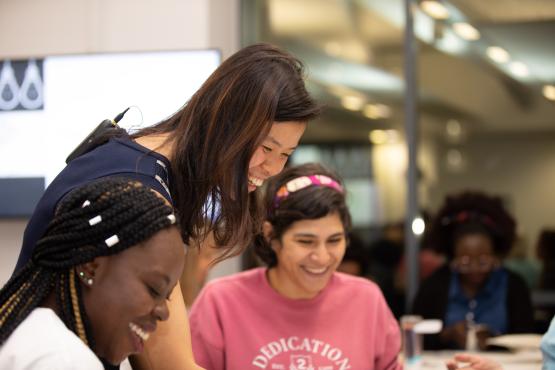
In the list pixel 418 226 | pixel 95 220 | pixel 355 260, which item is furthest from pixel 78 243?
pixel 418 226

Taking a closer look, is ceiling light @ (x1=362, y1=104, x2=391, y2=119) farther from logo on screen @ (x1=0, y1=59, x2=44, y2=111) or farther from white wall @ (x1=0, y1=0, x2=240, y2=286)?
logo on screen @ (x1=0, y1=59, x2=44, y2=111)

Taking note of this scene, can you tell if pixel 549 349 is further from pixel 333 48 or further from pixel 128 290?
pixel 333 48

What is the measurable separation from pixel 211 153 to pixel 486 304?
2.63m

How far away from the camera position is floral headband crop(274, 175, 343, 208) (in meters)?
2.41

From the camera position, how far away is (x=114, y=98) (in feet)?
13.3

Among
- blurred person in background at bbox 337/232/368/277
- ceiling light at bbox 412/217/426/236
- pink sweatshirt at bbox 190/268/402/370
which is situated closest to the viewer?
pink sweatshirt at bbox 190/268/402/370

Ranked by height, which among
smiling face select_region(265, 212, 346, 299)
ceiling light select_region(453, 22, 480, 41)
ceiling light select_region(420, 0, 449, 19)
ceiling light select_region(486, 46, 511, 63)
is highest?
ceiling light select_region(420, 0, 449, 19)

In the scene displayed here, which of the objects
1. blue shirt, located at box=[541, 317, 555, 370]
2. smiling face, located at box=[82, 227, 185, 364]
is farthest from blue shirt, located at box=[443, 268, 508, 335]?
smiling face, located at box=[82, 227, 185, 364]

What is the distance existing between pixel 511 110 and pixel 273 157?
11.5ft

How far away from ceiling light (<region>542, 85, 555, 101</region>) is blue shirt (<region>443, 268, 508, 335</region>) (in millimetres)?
1331

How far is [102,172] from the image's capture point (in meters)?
1.40

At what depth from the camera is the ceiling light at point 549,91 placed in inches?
192

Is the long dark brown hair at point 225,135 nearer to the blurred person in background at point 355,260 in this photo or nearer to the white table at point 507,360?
the white table at point 507,360

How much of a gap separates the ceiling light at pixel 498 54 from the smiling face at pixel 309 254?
2774mm
